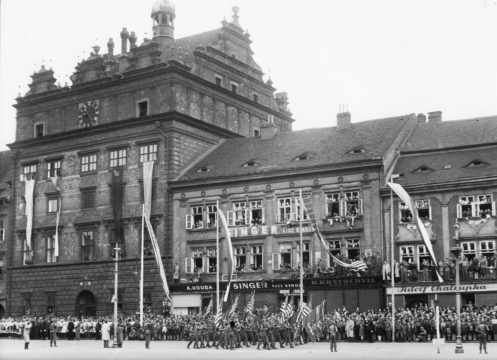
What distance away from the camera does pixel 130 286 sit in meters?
57.7

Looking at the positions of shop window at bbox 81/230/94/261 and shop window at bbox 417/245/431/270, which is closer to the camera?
shop window at bbox 417/245/431/270

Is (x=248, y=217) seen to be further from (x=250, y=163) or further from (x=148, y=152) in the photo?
(x=148, y=152)

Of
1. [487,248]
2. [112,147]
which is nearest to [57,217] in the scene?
[112,147]

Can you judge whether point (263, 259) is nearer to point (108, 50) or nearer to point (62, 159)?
point (62, 159)

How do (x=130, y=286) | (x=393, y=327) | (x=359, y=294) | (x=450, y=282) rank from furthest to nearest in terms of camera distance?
(x=130, y=286) < (x=359, y=294) < (x=450, y=282) < (x=393, y=327)

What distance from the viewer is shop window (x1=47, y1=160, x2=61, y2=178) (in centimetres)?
6425

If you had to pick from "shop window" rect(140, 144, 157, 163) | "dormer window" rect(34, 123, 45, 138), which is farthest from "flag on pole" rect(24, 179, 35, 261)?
"shop window" rect(140, 144, 157, 163)

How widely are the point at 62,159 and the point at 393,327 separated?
32.4 metres

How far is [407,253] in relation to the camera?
48812 millimetres

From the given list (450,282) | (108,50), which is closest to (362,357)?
(450,282)

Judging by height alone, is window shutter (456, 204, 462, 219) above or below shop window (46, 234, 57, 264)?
above

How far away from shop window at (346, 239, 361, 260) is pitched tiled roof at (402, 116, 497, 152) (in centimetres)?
732

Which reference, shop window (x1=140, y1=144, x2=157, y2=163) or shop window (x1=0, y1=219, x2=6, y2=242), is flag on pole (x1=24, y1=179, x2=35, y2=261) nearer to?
shop window (x1=0, y1=219, x2=6, y2=242)

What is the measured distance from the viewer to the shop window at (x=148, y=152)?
2331 inches
